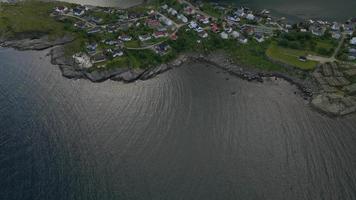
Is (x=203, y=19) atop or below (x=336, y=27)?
below

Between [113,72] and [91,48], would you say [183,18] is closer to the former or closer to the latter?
[91,48]

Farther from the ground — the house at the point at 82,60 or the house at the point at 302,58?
the house at the point at 302,58

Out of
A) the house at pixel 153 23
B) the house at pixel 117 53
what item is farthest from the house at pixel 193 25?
the house at pixel 117 53

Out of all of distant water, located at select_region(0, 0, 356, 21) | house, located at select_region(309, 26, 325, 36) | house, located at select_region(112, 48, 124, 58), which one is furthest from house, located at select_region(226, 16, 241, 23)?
house, located at select_region(112, 48, 124, 58)

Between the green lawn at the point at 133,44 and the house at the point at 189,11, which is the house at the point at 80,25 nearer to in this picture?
the green lawn at the point at 133,44

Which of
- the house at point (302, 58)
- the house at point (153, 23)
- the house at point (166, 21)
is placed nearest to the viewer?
the house at point (302, 58)

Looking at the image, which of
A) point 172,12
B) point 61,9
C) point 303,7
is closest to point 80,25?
point 61,9

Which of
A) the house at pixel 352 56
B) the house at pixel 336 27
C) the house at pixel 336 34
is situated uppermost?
the house at pixel 336 27
